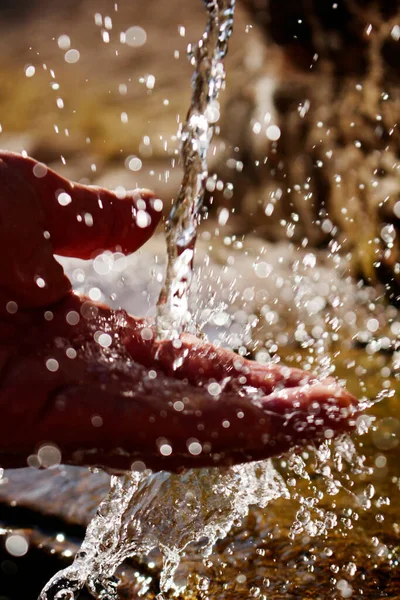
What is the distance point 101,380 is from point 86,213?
0.27m

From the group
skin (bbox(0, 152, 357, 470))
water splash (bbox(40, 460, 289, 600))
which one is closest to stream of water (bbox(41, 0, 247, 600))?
water splash (bbox(40, 460, 289, 600))

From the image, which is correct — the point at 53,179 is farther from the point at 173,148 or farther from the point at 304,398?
the point at 173,148

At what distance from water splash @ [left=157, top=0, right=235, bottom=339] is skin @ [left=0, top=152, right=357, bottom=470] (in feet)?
0.38

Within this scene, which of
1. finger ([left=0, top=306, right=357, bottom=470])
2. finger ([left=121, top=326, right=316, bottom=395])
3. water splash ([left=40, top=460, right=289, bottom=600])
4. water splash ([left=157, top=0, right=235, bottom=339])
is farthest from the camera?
water splash ([left=157, top=0, right=235, bottom=339])

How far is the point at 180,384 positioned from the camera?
89cm

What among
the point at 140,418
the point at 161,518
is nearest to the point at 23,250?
the point at 140,418

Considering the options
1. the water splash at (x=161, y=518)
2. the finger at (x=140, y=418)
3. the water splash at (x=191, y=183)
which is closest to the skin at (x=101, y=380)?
the finger at (x=140, y=418)

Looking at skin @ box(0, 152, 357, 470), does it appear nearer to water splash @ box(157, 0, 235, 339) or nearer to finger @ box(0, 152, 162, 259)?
finger @ box(0, 152, 162, 259)

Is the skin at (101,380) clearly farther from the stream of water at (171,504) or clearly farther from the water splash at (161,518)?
the water splash at (161,518)

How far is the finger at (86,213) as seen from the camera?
3.18ft

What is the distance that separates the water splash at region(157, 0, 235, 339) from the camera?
1.24 m

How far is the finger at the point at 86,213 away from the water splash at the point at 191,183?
0.50ft

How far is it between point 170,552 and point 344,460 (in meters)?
0.51

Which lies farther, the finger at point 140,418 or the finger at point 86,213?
the finger at point 86,213
